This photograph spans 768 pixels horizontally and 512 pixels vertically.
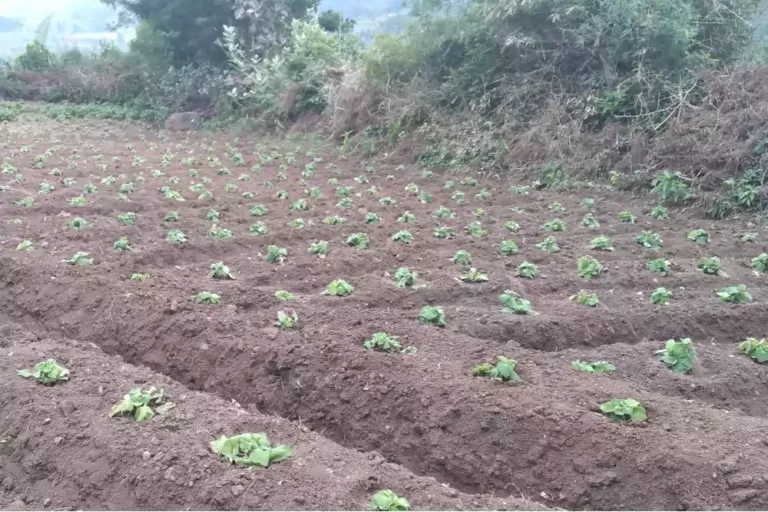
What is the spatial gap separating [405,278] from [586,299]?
5.73 feet

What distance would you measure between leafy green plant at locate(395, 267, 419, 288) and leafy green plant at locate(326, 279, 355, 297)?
1.75 ft

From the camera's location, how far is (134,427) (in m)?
3.97

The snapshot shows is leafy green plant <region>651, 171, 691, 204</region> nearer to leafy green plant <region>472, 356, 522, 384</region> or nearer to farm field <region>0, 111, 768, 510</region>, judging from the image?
farm field <region>0, 111, 768, 510</region>

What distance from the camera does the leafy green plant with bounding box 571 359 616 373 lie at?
498 cm

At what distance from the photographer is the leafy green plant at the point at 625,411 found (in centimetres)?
416

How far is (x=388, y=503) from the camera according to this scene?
326 cm

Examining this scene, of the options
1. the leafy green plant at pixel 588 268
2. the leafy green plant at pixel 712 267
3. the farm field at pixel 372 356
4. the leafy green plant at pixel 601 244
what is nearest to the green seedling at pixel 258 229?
the farm field at pixel 372 356

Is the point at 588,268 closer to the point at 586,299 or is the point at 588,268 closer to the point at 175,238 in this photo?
the point at 586,299

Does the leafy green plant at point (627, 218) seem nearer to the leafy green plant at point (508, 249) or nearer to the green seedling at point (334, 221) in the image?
the leafy green plant at point (508, 249)

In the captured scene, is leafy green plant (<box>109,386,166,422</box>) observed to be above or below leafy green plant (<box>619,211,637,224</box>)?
above

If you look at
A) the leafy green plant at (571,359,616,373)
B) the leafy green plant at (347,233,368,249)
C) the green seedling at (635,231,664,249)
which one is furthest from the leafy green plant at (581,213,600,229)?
the leafy green plant at (571,359,616,373)

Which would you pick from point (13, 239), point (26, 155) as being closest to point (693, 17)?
point (13, 239)

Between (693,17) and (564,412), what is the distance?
38.6ft

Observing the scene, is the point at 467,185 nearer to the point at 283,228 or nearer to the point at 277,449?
the point at 283,228
